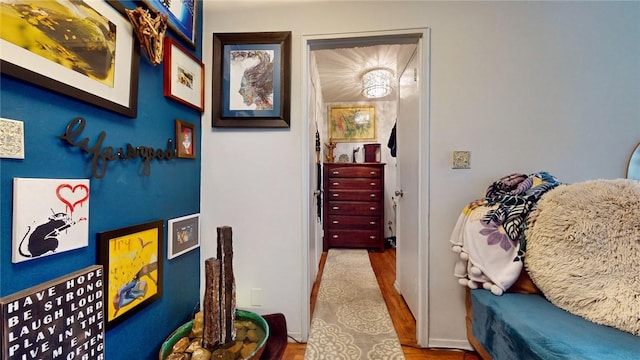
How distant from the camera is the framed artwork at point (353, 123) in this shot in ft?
12.7

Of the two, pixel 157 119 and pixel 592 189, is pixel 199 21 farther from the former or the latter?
pixel 592 189

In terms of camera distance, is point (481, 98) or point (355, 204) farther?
point (355, 204)

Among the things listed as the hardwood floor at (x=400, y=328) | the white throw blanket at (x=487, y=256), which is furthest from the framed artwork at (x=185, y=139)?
the white throw blanket at (x=487, y=256)

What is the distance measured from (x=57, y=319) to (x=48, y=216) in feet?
1.03

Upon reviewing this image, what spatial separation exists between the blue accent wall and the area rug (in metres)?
0.88

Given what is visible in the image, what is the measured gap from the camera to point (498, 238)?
114 centimetres

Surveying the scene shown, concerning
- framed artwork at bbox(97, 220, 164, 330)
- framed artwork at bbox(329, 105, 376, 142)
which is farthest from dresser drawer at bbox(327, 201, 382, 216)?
framed artwork at bbox(97, 220, 164, 330)

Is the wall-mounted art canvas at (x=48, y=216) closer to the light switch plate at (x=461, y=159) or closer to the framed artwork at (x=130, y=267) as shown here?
the framed artwork at (x=130, y=267)

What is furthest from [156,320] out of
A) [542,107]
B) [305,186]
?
[542,107]

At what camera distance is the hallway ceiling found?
220 cm

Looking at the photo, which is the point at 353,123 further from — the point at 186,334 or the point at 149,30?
the point at 186,334

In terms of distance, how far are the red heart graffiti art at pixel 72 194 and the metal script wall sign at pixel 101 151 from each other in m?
0.07

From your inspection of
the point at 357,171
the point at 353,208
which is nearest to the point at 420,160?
the point at 357,171

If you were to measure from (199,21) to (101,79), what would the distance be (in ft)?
3.15
